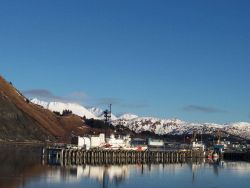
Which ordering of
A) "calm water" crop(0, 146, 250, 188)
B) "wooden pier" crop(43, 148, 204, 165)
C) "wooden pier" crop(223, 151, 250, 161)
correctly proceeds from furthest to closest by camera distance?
"wooden pier" crop(223, 151, 250, 161) → "wooden pier" crop(43, 148, 204, 165) → "calm water" crop(0, 146, 250, 188)

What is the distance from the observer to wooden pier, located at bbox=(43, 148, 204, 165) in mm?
122700

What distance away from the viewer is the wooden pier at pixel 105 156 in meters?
123

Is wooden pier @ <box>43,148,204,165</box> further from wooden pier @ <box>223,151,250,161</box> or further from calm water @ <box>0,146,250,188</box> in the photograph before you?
wooden pier @ <box>223,151,250,161</box>

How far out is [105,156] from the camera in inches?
5148

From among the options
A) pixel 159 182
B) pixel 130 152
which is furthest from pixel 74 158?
pixel 159 182

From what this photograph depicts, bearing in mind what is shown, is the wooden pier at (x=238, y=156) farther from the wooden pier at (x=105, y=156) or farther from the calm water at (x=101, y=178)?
the calm water at (x=101, y=178)

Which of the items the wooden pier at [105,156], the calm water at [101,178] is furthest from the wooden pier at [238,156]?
the calm water at [101,178]

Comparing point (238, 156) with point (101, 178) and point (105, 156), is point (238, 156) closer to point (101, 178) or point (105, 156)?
point (105, 156)

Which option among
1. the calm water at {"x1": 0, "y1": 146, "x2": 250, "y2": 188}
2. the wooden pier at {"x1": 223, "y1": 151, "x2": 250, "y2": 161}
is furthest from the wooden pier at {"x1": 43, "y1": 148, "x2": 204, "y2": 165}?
the wooden pier at {"x1": 223, "y1": 151, "x2": 250, "y2": 161}

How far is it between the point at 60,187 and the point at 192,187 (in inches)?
774

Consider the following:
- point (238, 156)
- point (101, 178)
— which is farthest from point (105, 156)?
point (238, 156)

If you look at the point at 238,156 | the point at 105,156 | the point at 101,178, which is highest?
the point at 105,156

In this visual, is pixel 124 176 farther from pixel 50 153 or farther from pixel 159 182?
pixel 50 153

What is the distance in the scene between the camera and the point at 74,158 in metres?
124
